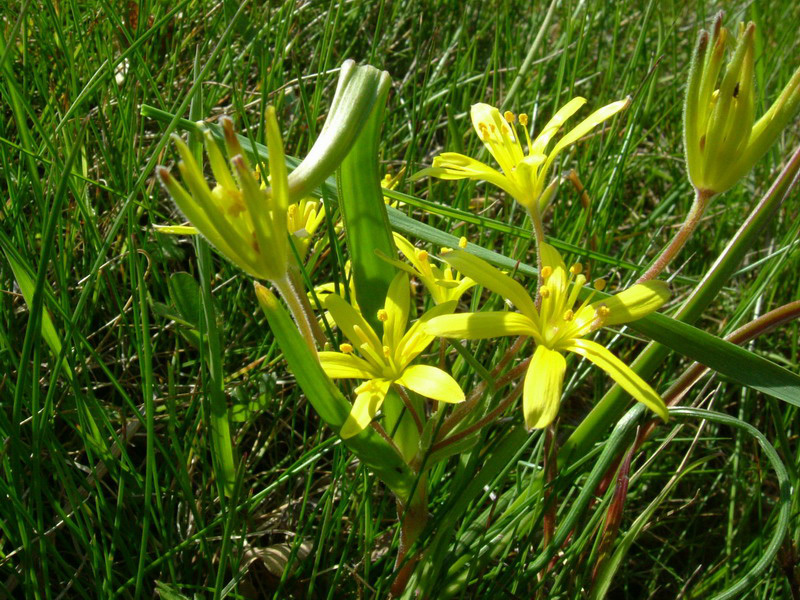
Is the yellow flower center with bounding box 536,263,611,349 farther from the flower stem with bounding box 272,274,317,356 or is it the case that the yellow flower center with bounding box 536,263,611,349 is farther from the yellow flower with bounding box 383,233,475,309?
the flower stem with bounding box 272,274,317,356

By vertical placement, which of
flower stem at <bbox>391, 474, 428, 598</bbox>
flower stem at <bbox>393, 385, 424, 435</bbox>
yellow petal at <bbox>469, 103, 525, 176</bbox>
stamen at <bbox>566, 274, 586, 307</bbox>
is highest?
yellow petal at <bbox>469, 103, 525, 176</bbox>

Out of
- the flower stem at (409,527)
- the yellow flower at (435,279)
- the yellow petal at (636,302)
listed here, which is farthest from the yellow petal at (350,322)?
the yellow petal at (636,302)

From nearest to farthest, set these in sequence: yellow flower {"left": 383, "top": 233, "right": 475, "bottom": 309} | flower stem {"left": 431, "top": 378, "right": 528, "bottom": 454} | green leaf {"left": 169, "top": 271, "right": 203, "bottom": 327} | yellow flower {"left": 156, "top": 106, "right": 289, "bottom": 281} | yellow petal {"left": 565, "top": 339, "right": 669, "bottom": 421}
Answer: yellow flower {"left": 156, "top": 106, "right": 289, "bottom": 281} → yellow petal {"left": 565, "top": 339, "right": 669, "bottom": 421} → flower stem {"left": 431, "top": 378, "right": 528, "bottom": 454} → yellow flower {"left": 383, "top": 233, "right": 475, "bottom": 309} → green leaf {"left": 169, "top": 271, "right": 203, "bottom": 327}

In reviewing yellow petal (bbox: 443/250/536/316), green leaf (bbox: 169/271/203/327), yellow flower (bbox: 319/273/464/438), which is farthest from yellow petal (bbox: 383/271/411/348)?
green leaf (bbox: 169/271/203/327)

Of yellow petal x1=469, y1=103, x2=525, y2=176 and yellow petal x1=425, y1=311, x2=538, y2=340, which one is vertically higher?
yellow petal x1=469, y1=103, x2=525, y2=176

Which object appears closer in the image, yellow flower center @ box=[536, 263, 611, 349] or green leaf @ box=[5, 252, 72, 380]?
yellow flower center @ box=[536, 263, 611, 349]

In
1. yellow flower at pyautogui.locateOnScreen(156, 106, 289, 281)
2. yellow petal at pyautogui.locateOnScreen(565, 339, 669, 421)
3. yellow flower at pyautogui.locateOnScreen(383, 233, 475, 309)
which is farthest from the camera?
yellow flower at pyautogui.locateOnScreen(383, 233, 475, 309)

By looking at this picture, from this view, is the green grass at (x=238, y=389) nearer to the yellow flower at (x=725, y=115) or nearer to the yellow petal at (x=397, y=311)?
the yellow petal at (x=397, y=311)

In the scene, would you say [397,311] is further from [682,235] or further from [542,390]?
[682,235]
